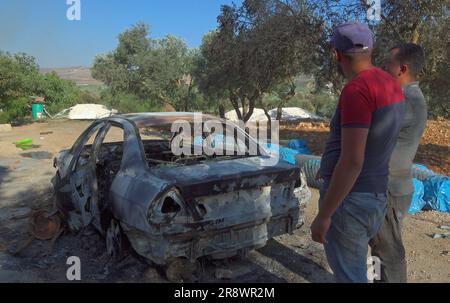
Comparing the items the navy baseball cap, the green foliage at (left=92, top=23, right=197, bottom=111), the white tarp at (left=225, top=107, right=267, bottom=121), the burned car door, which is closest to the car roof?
the burned car door

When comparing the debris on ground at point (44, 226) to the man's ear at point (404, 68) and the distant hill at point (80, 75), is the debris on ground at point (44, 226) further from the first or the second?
the distant hill at point (80, 75)

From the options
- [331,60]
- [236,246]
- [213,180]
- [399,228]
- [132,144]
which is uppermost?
[331,60]

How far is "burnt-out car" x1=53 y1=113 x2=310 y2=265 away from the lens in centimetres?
337

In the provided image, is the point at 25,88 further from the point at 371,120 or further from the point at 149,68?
the point at 371,120

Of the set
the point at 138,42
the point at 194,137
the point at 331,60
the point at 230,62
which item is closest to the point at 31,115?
the point at 138,42

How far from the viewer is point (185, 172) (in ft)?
12.1

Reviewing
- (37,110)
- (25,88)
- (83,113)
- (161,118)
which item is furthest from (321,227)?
(83,113)

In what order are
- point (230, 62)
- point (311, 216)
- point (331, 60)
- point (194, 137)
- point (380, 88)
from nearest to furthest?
point (380, 88) < point (194, 137) < point (311, 216) < point (331, 60) < point (230, 62)

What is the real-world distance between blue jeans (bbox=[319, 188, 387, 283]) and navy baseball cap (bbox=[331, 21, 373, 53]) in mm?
772

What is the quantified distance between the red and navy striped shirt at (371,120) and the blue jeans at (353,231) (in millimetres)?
67

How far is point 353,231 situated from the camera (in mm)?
2232

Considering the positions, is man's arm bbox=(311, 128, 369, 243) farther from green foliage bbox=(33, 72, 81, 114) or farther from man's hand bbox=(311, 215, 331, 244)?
green foliage bbox=(33, 72, 81, 114)

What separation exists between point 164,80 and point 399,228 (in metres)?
24.4
